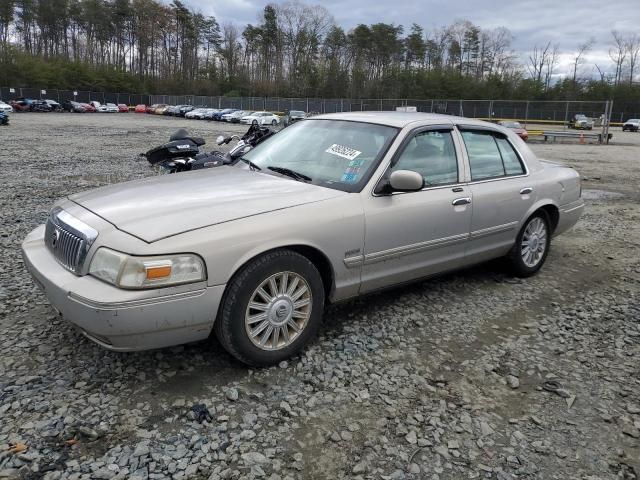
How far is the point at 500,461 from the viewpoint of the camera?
2.60 meters

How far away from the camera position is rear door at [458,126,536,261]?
14.6 feet

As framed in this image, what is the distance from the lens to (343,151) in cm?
401

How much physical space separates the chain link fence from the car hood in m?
31.0

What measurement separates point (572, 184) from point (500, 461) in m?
3.83

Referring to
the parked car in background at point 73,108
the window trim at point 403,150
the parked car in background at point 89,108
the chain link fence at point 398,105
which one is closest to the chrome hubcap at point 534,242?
the window trim at point 403,150

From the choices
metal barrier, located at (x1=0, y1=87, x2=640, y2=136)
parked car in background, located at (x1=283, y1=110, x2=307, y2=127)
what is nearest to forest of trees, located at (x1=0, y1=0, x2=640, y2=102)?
metal barrier, located at (x1=0, y1=87, x2=640, y2=136)

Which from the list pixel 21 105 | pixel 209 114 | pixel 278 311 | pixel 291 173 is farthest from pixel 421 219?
pixel 21 105

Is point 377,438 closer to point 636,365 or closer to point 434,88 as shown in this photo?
point 636,365

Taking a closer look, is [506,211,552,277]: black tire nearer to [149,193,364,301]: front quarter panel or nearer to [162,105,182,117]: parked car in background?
[149,193,364,301]: front quarter panel

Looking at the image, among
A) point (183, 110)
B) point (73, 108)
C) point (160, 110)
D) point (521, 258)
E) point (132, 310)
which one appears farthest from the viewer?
point (160, 110)

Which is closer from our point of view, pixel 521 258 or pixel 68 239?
pixel 68 239

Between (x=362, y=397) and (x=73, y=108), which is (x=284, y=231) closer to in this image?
(x=362, y=397)

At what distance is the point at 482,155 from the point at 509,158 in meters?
0.47

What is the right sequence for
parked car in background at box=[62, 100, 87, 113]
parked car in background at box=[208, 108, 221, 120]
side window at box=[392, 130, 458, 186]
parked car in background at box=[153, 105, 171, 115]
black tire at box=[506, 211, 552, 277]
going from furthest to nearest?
parked car in background at box=[153, 105, 171, 115] → parked car in background at box=[62, 100, 87, 113] → parked car in background at box=[208, 108, 221, 120] → black tire at box=[506, 211, 552, 277] → side window at box=[392, 130, 458, 186]
